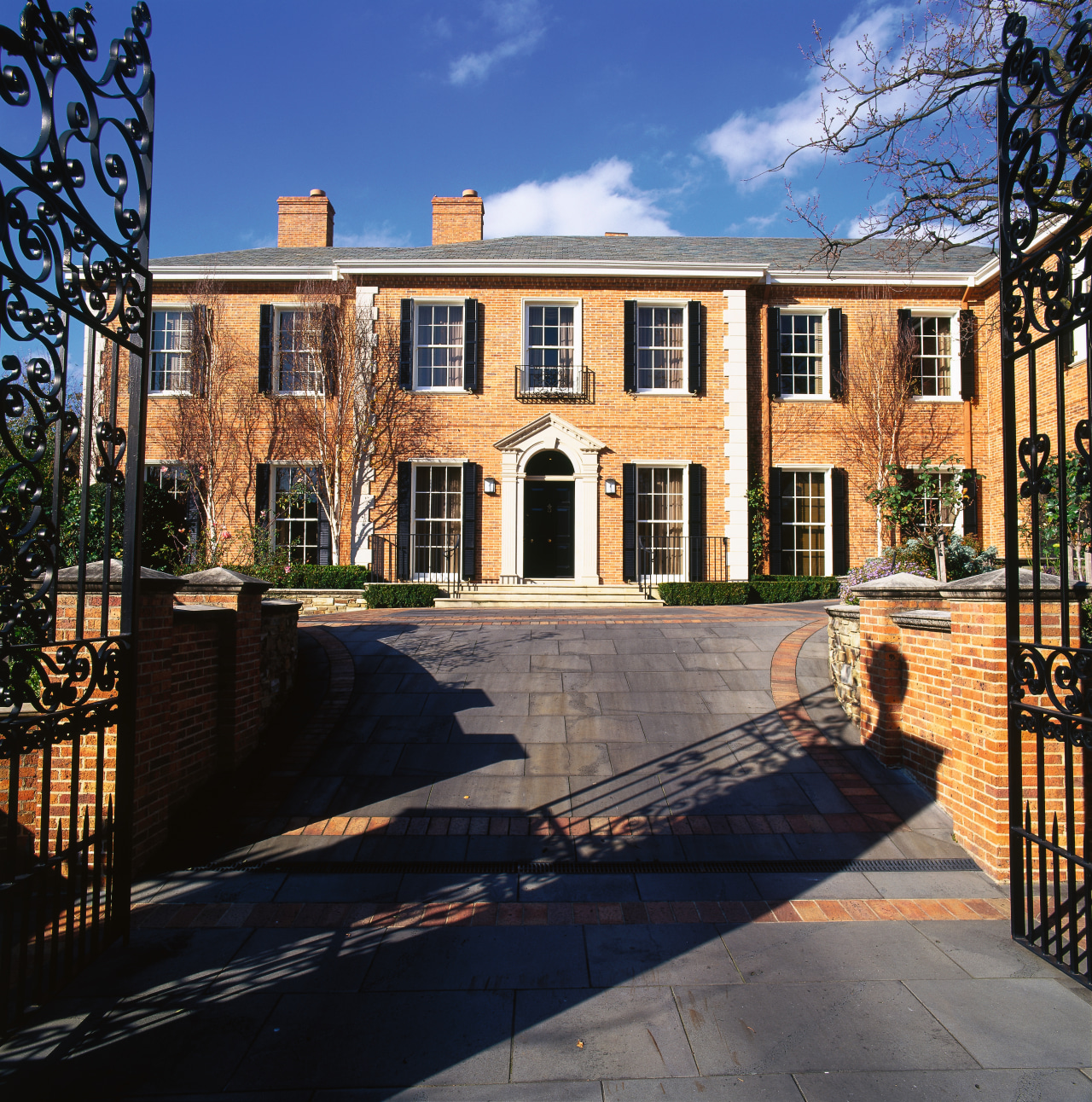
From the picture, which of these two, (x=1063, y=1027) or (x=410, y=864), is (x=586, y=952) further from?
(x=1063, y=1027)

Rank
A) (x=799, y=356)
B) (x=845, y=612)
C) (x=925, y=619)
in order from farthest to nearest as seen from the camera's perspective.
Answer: (x=799, y=356) < (x=845, y=612) < (x=925, y=619)

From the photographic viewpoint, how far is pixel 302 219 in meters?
18.0

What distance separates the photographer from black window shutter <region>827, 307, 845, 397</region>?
1482cm

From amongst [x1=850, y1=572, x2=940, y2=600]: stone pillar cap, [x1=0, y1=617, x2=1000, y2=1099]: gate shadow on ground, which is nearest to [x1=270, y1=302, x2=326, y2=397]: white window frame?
[x1=0, y1=617, x2=1000, y2=1099]: gate shadow on ground

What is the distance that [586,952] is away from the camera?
325cm

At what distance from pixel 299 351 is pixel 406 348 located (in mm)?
2228

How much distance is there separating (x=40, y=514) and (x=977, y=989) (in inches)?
169

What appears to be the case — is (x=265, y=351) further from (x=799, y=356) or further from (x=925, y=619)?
(x=925, y=619)

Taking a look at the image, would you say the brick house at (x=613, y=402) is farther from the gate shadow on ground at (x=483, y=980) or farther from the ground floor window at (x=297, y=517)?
the gate shadow on ground at (x=483, y=980)

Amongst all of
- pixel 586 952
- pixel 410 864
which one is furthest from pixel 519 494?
pixel 586 952

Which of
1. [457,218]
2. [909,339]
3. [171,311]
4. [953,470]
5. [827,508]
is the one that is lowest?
[827,508]

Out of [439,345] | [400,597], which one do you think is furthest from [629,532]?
[439,345]

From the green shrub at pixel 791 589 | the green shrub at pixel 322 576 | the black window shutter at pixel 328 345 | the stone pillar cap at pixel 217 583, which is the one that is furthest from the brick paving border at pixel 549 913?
the black window shutter at pixel 328 345

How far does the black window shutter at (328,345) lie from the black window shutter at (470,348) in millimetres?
2594
